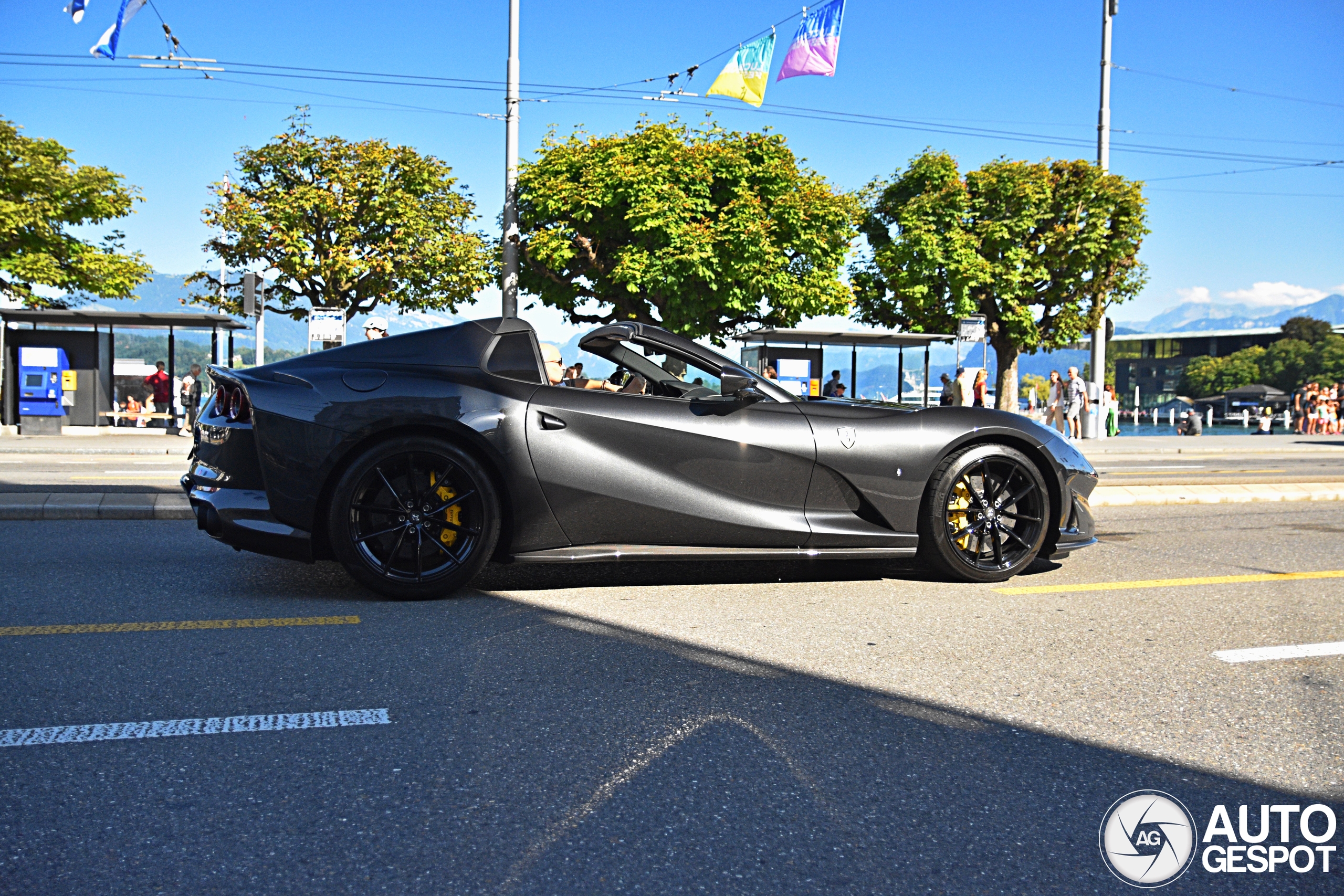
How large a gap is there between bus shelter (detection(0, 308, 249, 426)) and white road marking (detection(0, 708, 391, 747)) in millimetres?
22359

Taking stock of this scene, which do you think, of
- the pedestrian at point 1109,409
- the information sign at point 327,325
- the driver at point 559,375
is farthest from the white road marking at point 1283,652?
the pedestrian at point 1109,409

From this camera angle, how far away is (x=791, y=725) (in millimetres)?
3111

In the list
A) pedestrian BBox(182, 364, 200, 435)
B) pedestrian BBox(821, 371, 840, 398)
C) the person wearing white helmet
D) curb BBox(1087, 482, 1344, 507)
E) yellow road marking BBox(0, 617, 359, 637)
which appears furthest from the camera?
pedestrian BBox(821, 371, 840, 398)

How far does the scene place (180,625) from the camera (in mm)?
4281

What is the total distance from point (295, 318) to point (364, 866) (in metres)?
31.1

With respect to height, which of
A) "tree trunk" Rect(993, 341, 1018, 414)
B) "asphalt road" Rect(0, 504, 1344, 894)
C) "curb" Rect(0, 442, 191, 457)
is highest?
"tree trunk" Rect(993, 341, 1018, 414)

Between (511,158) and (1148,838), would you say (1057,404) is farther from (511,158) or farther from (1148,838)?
(1148,838)


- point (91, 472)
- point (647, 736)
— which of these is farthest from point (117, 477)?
point (647, 736)

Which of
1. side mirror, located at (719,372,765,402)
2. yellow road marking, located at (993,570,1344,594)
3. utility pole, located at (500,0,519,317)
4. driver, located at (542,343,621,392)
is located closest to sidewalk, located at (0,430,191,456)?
utility pole, located at (500,0,519,317)

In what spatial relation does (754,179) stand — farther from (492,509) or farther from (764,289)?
(492,509)

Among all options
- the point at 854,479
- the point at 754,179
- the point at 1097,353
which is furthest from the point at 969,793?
the point at 754,179

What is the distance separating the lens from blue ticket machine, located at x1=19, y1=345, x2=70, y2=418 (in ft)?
74.6

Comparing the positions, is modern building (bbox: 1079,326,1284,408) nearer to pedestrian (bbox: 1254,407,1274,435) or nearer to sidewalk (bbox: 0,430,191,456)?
pedestrian (bbox: 1254,407,1274,435)

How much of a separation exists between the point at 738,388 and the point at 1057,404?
22236 millimetres
